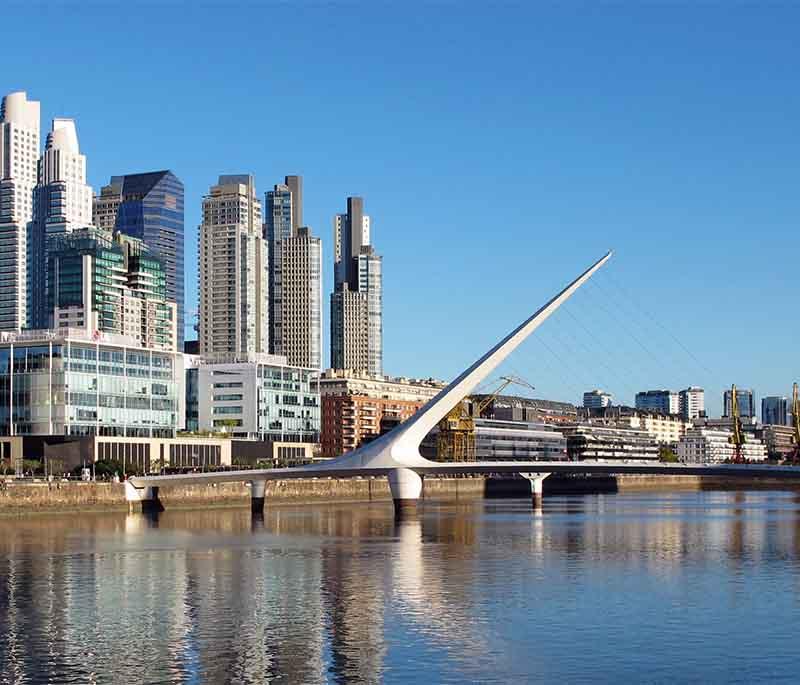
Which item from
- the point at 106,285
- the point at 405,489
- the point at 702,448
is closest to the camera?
the point at 405,489

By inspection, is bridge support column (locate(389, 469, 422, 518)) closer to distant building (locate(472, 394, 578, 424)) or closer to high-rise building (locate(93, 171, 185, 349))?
distant building (locate(472, 394, 578, 424))

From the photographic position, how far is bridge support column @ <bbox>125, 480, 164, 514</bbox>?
63562 millimetres

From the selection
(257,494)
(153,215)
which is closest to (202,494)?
(257,494)

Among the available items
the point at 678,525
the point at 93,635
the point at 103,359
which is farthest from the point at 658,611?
the point at 103,359

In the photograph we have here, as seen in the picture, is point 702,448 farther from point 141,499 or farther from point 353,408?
Answer: point 141,499

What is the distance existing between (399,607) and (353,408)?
107732mm

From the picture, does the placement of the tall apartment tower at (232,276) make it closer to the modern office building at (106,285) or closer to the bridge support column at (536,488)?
the modern office building at (106,285)

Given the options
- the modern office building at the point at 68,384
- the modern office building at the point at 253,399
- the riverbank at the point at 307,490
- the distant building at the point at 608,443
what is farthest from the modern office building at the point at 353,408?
the modern office building at the point at 68,384

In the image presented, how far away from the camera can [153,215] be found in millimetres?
188250

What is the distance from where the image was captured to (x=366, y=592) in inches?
1155

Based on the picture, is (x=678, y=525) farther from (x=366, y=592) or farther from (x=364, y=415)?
(x=364, y=415)

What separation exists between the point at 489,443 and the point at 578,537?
89461mm

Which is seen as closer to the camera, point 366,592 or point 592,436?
point 366,592

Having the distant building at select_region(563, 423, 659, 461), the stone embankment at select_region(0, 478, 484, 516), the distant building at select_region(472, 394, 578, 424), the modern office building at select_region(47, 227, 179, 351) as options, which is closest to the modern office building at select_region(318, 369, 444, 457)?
the distant building at select_region(472, 394, 578, 424)
